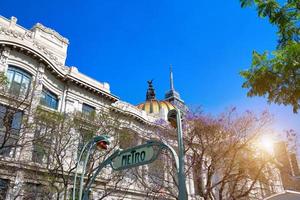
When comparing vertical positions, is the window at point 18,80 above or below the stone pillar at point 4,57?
below

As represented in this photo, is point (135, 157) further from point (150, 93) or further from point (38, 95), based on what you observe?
point (150, 93)

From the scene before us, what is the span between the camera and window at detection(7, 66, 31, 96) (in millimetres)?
22844

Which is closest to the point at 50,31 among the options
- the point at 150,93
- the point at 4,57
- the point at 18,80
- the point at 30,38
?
the point at 30,38

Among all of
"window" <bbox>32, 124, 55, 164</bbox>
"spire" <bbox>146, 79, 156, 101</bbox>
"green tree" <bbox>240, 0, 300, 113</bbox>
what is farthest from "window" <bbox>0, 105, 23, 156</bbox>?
"spire" <bbox>146, 79, 156, 101</bbox>

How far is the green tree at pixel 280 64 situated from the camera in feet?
24.1

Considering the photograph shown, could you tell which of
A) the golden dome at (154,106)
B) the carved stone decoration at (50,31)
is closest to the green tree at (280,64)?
the carved stone decoration at (50,31)

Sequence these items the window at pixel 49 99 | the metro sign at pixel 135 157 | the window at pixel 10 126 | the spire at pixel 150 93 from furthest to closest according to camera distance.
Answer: the spire at pixel 150 93, the window at pixel 49 99, the window at pixel 10 126, the metro sign at pixel 135 157

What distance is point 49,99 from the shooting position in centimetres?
2592

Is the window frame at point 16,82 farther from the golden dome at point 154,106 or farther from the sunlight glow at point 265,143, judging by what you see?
the golden dome at point 154,106

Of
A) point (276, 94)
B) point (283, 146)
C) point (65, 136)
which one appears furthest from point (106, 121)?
point (276, 94)

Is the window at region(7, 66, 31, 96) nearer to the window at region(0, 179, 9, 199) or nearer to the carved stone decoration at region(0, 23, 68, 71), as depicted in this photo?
the carved stone decoration at region(0, 23, 68, 71)

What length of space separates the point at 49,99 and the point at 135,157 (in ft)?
65.9

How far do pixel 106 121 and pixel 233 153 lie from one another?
986 cm

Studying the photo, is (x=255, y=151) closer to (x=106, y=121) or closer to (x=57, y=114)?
(x=106, y=121)
